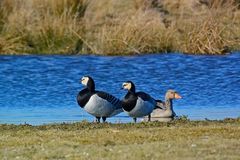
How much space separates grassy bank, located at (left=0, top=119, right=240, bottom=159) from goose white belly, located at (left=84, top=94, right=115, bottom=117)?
1.23 m

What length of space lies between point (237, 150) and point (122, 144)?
1515 mm

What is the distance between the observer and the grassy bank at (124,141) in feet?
36.4

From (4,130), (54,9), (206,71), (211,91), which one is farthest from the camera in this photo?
(54,9)

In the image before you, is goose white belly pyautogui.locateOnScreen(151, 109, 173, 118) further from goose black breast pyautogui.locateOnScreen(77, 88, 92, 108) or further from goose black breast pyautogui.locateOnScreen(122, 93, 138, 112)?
goose black breast pyautogui.locateOnScreen(77, 88, 92, 108)

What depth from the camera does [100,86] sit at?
22.6 meters

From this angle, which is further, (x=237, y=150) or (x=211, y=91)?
(x=211, y=91)

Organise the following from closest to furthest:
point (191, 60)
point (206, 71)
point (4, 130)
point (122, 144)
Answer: point (122, 144)
point (4, 130)
point (206, 71)
point (191, 60)

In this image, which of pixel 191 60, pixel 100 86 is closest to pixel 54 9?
pixel 191 60

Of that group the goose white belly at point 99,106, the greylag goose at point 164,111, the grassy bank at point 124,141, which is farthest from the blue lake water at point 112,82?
the grassy bank at point 124,141

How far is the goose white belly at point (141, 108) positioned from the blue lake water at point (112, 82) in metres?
1.20

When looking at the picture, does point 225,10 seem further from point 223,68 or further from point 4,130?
point 4,130

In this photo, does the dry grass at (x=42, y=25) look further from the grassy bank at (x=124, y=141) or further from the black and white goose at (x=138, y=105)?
the grassy bank at (x=124, y=141)

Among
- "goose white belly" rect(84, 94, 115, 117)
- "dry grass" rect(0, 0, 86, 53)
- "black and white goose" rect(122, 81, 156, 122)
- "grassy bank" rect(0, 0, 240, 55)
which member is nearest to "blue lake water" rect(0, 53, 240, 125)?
"grassy bank" rect(0, 0, 240, 55)

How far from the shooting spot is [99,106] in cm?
1599
